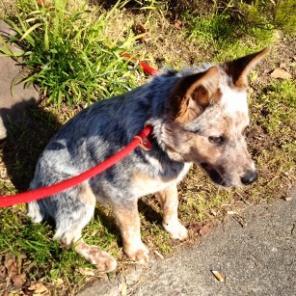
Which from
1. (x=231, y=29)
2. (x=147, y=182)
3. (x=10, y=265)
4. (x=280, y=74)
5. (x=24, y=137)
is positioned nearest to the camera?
(x=147, y=182)

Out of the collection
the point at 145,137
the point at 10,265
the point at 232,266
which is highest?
the point at 145,137

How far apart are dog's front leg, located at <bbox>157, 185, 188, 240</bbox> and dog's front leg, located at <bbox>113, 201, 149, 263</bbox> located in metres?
0.29

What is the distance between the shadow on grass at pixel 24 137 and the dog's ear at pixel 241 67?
2320 millimetres

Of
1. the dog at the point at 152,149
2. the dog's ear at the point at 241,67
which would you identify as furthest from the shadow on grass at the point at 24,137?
the dog's ear at the point at 241,67

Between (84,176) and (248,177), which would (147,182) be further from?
(248,177)

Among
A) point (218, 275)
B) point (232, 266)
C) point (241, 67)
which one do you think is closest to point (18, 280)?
point (218, 275)

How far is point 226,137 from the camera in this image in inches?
134

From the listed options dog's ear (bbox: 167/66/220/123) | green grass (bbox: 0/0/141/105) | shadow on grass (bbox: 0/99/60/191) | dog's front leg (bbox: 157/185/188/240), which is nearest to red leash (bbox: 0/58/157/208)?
dog's ear (bbox: 167/66/220/123)

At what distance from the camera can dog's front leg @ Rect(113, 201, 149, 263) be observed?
394 centimetres

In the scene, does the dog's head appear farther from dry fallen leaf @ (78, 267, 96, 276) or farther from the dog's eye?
dry fallen leaf @ (78, 267, 96, 276)

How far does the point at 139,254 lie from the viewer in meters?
4.39

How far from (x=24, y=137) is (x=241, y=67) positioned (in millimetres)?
2534

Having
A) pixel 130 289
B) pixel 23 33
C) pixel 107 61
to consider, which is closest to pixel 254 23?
pixel 107 61

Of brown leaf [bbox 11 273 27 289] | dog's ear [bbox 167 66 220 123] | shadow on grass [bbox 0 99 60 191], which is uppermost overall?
dog's ear [bbox 167 66 220 123]
